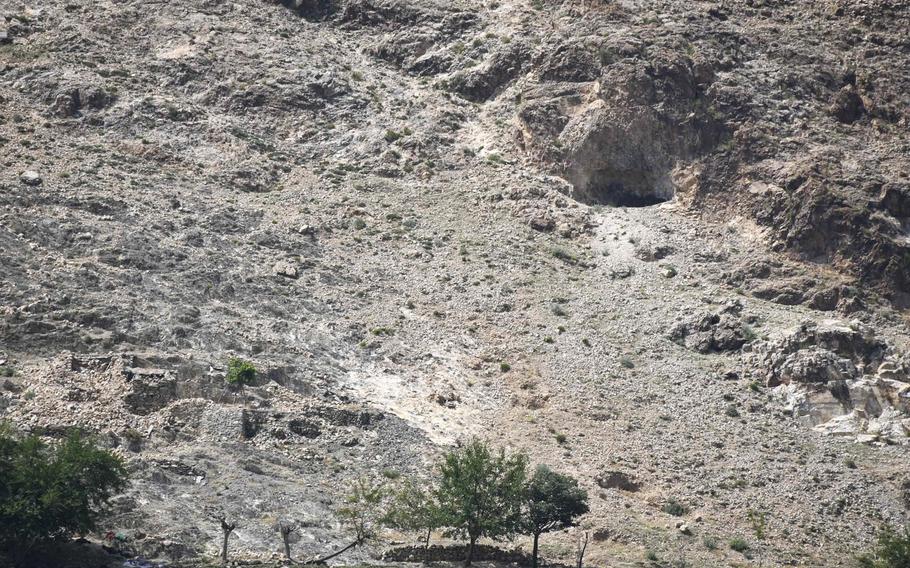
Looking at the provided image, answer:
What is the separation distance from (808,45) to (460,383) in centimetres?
3491

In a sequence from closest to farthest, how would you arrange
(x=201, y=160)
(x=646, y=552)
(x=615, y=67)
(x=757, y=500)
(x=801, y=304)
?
1. (x=646, y=552)
2. (x=757, y=500)
3. (x=801, y=304)
4. (x=201, y=160)
5. (x=615, y=67)

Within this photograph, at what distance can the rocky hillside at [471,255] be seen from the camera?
134 feet

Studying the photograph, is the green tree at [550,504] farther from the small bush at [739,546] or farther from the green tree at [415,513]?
the small bush at [739,546]

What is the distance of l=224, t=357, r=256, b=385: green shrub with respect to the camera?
42375 millimetres

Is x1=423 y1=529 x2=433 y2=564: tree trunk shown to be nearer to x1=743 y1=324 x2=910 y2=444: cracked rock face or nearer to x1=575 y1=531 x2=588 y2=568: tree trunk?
x1=575 y1=531 x2=588 y2=568: tree trunk

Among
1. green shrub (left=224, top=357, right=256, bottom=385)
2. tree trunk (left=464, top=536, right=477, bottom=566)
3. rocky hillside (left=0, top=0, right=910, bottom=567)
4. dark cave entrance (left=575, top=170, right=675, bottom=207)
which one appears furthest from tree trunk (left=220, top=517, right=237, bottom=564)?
dark cave entrance (left=575, top=170, right=675, bottom=207)

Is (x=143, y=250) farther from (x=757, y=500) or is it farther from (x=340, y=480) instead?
(x=757, y=500)

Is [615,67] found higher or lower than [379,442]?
higher

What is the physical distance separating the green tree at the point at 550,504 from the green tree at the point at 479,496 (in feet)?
1.50

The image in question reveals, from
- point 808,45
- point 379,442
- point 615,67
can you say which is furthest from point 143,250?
point 808,45

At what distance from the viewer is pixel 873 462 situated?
143 feet

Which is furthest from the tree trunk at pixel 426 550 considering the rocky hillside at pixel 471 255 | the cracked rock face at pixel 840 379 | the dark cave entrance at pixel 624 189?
the dark cave entrance at pixel 624 189

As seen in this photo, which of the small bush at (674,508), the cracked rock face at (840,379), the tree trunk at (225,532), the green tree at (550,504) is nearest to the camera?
the tree trunk at (225,532)

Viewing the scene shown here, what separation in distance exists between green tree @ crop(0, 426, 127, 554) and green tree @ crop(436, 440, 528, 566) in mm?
10736
